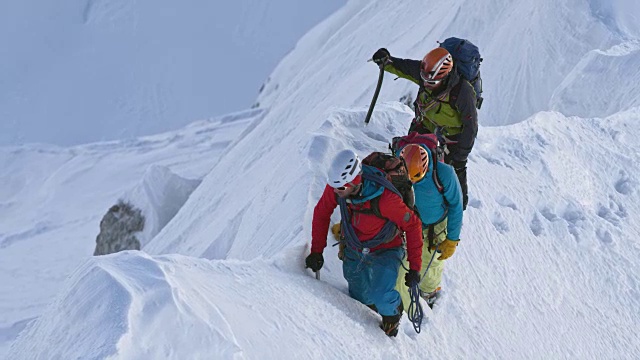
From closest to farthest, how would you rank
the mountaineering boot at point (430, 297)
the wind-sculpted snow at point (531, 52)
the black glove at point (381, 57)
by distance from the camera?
the mountaineering boot at point (430, 297) < the black glove at point (381, 57) < the wind-sculpted snow at point (531, 52)

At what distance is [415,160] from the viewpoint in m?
4.82

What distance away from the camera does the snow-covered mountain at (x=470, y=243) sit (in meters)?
3.88

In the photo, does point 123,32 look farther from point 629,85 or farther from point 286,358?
point 286,358

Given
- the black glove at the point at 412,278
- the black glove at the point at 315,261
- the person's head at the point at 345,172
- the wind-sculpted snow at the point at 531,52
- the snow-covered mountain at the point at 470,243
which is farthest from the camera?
the wind-sculpted snow at the point at 531,52

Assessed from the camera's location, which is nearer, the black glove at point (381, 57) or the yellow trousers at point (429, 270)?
the yellow trousers at point (429, 270)

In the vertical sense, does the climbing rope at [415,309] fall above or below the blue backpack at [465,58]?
below

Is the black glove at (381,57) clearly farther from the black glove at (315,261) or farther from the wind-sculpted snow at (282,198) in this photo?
the black glove at (315,261)

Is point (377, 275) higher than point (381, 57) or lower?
lower

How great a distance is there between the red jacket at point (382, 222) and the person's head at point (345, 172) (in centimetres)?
21

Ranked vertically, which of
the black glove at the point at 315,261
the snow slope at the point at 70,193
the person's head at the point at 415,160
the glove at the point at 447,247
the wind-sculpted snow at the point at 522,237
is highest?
the person's head at the point at 415,160

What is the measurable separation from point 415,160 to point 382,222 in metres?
0.50

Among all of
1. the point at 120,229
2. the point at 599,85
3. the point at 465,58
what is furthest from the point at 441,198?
the point at 120,229

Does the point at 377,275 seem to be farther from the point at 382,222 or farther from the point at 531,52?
the point at 531,52

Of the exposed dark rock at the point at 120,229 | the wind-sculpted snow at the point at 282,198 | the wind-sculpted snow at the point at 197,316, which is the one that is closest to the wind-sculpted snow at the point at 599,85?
the wind-sculpted snow at the point at 282,198
